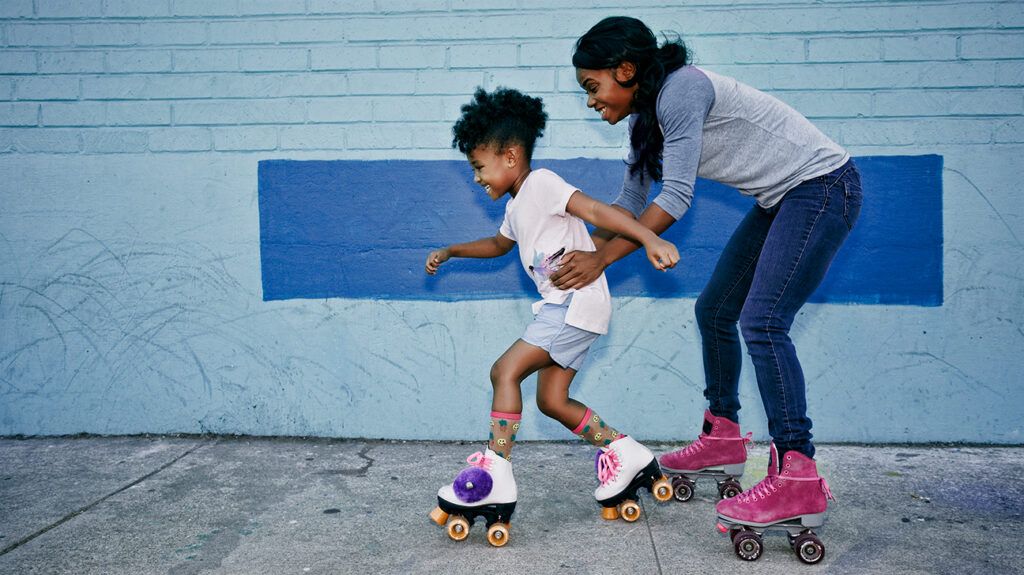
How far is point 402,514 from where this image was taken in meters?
3.54

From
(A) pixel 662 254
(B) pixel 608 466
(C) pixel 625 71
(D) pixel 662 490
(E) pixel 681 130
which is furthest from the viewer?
(D) pixel 662 490

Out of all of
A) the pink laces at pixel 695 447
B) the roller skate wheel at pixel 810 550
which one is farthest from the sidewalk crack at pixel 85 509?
the roller skate wheel at pixel 810 550

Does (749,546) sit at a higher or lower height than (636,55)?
lower

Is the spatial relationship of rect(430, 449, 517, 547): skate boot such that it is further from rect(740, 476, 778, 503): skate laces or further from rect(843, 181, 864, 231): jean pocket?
rect(843, 181, 864, 231): jean pocket

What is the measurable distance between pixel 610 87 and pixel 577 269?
68 centimetres

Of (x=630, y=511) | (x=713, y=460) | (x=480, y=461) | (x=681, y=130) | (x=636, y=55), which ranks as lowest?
(x=630, y=511)

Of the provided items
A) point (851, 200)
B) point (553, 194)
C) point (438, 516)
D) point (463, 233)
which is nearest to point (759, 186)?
point (851, 200)

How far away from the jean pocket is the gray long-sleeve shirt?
3.6 inches

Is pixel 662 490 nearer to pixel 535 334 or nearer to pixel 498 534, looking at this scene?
pixel 498 534

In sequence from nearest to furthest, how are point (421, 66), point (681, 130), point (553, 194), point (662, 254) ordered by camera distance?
point (662, 254)
point (681, 130)
point (553, 194)
point (421, 66)

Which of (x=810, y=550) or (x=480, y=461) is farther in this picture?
(x=480, y=461)

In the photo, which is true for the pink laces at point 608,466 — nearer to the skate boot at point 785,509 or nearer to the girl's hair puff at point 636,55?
the skate boot at point 785,509

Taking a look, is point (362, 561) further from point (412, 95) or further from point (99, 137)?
point (99, 137)

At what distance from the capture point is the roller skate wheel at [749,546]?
9.87ft
